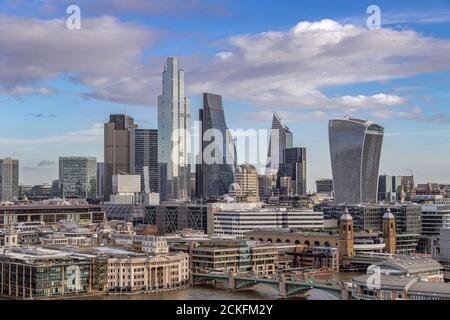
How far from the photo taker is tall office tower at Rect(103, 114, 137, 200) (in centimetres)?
4669

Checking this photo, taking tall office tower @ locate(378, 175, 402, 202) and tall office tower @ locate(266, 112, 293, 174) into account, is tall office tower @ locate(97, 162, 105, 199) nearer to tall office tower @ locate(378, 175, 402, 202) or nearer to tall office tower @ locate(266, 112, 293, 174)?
tall office tower @ locate(266, 112, 293, 174)

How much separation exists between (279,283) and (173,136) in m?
33.3

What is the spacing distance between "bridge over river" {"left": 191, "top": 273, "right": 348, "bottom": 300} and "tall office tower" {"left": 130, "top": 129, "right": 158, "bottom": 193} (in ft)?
103

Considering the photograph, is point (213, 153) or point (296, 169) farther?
point (296, 169)

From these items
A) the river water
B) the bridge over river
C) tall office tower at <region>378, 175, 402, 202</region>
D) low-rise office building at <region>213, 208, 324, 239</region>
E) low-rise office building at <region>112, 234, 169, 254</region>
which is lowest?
the river water

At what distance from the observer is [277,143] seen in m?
34.9

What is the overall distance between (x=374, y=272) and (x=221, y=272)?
458 centimetres

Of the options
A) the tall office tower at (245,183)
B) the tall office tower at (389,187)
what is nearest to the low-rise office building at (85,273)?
the tall office tower at (245,183)

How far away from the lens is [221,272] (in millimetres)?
16141

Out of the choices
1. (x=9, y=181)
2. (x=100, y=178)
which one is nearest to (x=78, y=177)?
(x=100, y=178)

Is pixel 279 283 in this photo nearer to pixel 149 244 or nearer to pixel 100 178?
pixel 149 244

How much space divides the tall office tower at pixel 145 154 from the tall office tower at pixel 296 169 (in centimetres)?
883

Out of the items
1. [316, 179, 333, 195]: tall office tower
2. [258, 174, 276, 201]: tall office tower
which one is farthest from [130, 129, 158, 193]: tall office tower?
[316, 179, 333, 195]: tall office tower
